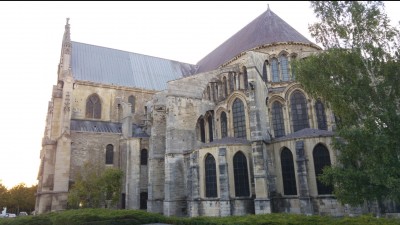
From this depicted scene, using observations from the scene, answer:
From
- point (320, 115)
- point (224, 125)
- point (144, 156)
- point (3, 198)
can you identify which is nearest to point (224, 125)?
point (224, 125)

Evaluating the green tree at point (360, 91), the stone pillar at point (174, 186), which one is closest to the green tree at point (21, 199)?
the stone pillar at point (174, 186)

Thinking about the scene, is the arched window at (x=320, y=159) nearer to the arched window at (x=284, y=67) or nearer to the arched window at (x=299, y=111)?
the arched window at (x=299, y=111)

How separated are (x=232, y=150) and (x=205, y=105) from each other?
632 centimetres

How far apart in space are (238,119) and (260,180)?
227 inches

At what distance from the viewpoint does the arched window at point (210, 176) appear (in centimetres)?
2062

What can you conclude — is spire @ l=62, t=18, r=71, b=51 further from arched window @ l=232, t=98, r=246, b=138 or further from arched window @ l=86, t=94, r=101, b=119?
arched window @ l=232, t=98, r=246, b=138

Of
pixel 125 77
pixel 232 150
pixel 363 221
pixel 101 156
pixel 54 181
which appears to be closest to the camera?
pixel 363 221

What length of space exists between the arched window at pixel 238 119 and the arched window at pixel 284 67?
4.45 metres

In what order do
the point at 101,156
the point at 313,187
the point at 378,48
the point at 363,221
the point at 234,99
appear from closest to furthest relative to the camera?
the point at 363,221, the point at 378,48, the point at 313,187, the point at 234,99, the point at 101,156

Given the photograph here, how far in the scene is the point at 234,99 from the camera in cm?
2328

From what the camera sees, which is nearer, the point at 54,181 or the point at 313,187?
the point at 313,187

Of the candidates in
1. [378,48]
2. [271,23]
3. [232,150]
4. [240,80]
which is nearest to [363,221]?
[378,48]

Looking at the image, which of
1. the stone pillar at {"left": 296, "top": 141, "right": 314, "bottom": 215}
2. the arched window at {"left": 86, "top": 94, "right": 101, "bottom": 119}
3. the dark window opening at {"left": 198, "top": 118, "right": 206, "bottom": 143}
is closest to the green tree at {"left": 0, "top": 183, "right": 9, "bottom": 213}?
the arched window at {"left": 86, "top": 94, "right": 101, "bottom": 119}

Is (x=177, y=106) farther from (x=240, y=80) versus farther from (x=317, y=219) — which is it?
(x=317, y=219)
